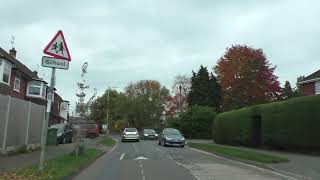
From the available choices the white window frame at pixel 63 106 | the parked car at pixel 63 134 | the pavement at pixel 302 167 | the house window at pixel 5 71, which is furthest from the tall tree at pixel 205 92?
the pavement at pixel 302 167

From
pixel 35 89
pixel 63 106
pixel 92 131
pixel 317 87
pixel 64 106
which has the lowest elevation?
pixel 92 131

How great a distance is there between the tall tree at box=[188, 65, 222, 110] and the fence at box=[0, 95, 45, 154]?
57372mm

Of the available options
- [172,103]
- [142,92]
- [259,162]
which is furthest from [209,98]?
[259,162]

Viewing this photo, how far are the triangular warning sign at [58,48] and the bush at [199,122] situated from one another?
51.3 meters

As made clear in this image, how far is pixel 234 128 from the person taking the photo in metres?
38.5

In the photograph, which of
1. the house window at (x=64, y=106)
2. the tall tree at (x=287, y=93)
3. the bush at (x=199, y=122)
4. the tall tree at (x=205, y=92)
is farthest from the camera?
the house window at (x=64, y=106)

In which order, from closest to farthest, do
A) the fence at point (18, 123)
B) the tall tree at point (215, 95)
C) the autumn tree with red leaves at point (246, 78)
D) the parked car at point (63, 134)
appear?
the fence at point (18, 123), the parked car at point (63, 134), the autumn tree with red leaves at point (246, 78), the tall tree at point (215, 95)

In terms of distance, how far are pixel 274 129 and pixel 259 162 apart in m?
8.39

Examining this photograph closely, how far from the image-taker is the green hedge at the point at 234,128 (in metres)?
35.5

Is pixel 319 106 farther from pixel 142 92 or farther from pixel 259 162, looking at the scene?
pixel 142 92

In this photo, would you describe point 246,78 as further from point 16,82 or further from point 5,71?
point 5,71

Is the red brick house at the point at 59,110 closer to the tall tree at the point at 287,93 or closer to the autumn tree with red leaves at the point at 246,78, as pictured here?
the autumn tree with red leaves at the point at 246,78

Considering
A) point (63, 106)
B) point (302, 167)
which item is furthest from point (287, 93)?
point (302, 167)

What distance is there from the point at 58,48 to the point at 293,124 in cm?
1725
